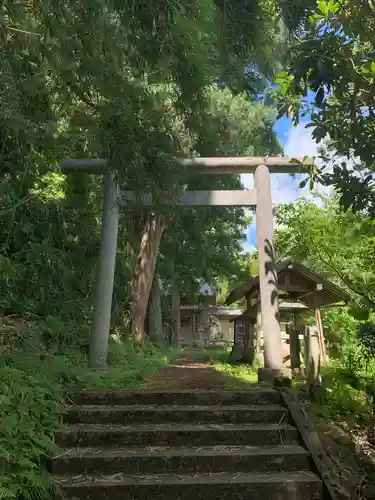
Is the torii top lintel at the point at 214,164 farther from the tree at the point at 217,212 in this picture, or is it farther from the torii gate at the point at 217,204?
the tree at the point at 217,212

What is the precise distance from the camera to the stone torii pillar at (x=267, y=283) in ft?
21.7

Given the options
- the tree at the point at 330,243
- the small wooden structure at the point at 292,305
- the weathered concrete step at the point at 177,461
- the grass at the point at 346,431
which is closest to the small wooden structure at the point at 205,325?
the tree at the point at 330,243

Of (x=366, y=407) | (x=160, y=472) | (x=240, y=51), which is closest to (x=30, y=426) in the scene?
(x=160, y=472)

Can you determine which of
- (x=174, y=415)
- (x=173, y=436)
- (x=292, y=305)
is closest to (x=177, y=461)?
(x=173, y=436)

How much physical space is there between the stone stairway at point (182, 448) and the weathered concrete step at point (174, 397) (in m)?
0.01

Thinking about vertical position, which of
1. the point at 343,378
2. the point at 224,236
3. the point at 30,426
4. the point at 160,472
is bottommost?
the point at 160,472

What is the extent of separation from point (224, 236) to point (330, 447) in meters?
15.1

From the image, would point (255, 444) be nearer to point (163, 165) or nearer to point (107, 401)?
point (107, 401)

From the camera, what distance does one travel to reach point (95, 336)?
23.4 feet

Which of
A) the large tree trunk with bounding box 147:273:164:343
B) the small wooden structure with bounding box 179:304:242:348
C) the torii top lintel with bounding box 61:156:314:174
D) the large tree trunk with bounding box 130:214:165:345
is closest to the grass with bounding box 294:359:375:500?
the torii top lintel with bounding box 61:156:314:174

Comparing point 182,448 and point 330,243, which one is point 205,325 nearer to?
point 330,243

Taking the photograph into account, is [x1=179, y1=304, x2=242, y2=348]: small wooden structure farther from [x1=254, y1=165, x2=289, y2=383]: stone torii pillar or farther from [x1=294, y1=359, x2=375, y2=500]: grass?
[x1=294, y1=359, x2=375, y2=500]: grass

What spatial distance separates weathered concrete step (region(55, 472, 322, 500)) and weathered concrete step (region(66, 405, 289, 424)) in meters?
0.93

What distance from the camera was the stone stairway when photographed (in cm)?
360
